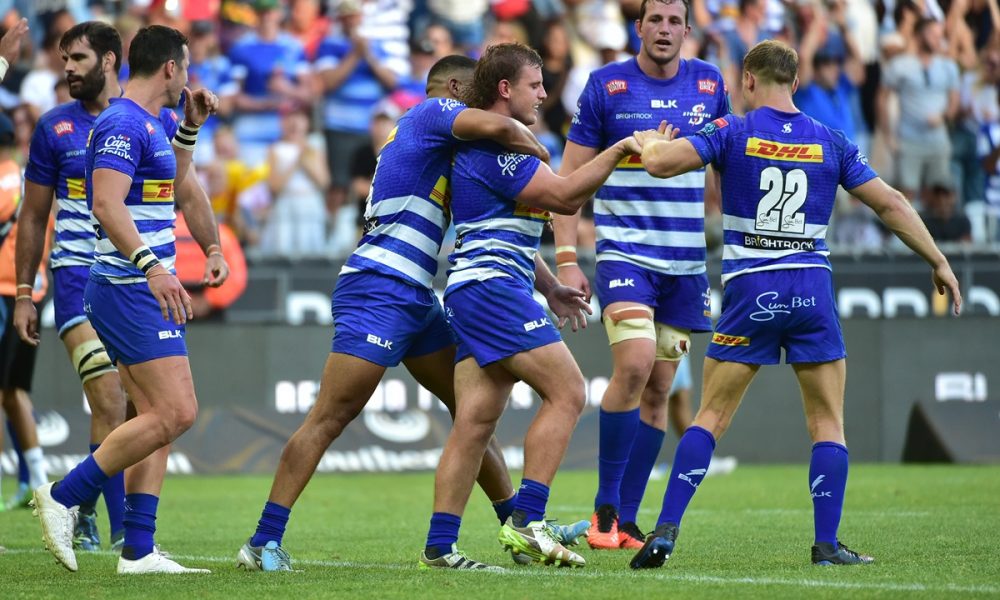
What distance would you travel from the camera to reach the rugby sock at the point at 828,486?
21.7ft

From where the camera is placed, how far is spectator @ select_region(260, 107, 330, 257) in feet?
50.5

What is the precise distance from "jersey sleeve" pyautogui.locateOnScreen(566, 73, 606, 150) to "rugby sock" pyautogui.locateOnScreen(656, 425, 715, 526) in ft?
7.27

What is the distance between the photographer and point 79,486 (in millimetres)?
6551

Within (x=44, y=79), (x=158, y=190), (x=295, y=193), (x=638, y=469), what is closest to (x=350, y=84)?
(x=295, y=193)

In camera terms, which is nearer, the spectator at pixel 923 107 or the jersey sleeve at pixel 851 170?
the jersey sleeve at pixel 851 170

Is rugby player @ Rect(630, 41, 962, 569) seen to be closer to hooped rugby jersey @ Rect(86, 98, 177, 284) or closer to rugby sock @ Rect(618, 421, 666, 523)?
rugby sock @ Rect(618, 421, 666, 523)

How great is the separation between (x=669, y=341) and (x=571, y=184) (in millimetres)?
2204

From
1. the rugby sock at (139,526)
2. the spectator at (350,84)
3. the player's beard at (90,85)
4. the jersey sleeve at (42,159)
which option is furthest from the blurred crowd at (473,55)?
the rugby sock at (139,526)

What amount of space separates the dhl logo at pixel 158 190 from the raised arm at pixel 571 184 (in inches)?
69.0

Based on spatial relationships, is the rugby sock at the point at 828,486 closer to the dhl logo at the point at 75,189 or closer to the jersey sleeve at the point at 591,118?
the jersey sleeve at the point at 591,118

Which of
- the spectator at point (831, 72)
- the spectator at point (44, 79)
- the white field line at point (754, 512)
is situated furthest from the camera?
the spectator at point (831, 72)

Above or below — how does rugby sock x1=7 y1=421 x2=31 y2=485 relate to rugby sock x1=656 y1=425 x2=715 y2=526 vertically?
below

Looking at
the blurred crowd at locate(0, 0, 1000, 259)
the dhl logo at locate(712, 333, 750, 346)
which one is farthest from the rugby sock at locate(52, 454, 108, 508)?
the blurred crowd at locate(0, 0, 1000, 259)

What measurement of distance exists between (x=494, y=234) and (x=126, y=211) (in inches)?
64.4
